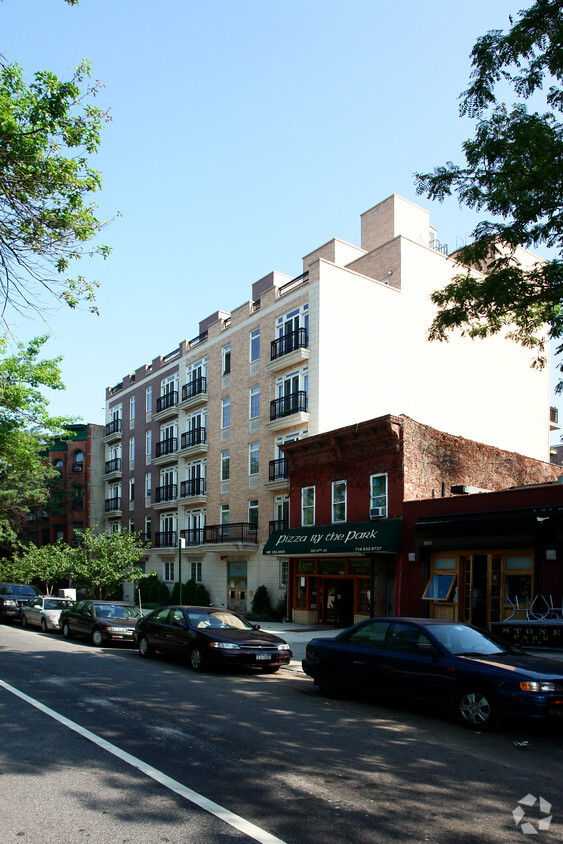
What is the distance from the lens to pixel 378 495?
24469 mm

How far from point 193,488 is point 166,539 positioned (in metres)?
5.62

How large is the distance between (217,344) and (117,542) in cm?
1308

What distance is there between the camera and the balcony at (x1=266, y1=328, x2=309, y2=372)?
102 ft

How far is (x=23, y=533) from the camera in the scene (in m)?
62.3

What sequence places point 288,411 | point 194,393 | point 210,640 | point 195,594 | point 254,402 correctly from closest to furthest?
point 210,640
point 288,411
point 254,402
point 195,594
point 194,393

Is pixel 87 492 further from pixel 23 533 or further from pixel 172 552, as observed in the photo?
pixel 172 552

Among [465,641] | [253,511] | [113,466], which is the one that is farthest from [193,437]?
[465,641]

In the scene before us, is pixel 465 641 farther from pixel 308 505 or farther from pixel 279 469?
pixel 279 469

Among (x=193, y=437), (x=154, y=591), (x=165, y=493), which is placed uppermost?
(x=193, y=437)

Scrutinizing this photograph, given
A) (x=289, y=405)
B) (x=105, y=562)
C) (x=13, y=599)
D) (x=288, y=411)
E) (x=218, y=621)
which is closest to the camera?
(x=218, y=621)

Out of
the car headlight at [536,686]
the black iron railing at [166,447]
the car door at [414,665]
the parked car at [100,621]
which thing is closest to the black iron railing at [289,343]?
the black iron railing at [166,447]

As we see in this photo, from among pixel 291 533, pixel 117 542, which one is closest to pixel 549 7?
pixel 291 533

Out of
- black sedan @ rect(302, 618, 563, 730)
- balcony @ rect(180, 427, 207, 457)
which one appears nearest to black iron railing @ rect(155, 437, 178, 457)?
balcony @ rect(180, 427, 207, 457)

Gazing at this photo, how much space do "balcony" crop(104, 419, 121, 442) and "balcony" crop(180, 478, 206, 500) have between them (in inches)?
514
